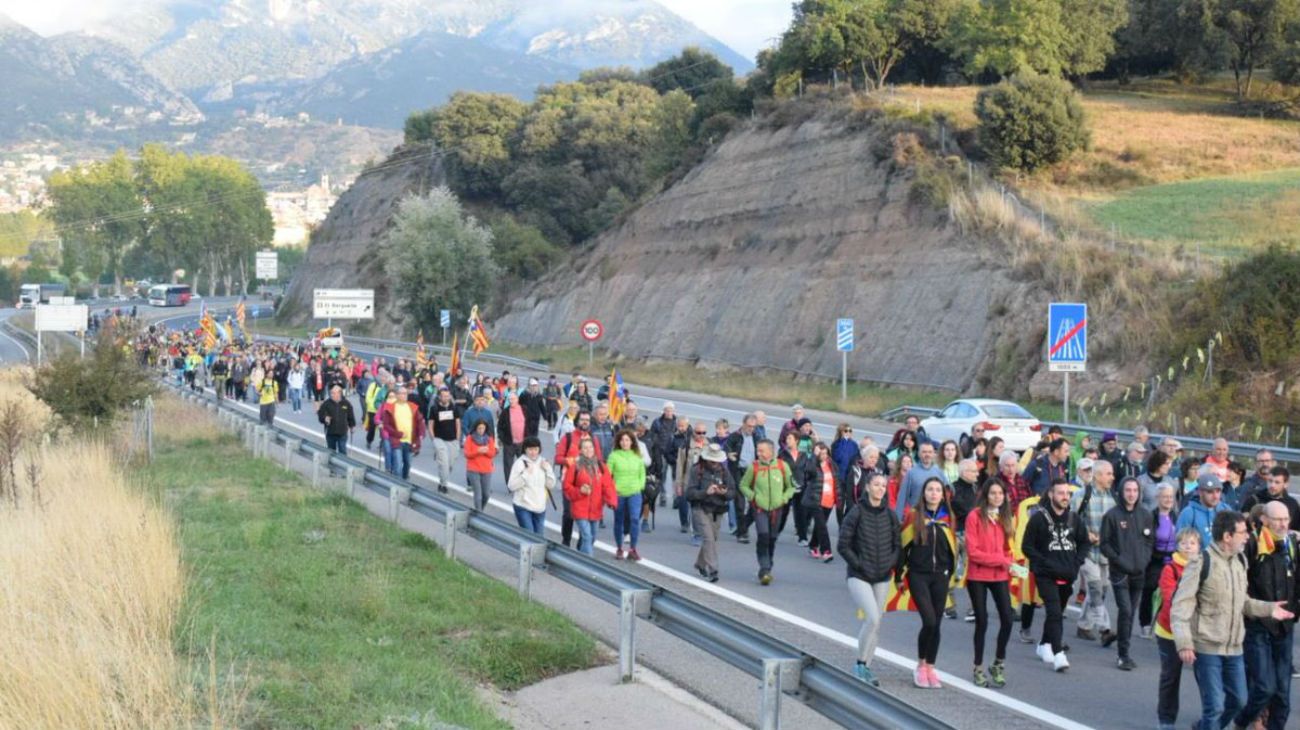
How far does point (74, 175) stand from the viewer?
154 meters

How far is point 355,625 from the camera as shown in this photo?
10602 millimetres

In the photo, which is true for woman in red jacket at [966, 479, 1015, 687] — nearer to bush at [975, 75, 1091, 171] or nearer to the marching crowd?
the marching crowd

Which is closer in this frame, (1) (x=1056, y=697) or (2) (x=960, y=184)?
(1) (x=1056, y=697)

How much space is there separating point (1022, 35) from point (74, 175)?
411 feet

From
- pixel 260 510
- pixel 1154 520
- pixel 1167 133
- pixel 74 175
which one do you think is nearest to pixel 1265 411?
pixel 1154 520

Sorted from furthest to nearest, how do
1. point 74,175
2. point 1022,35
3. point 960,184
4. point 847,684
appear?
point 74,175 → point 1022,35 → point 960,184 → point 847,684

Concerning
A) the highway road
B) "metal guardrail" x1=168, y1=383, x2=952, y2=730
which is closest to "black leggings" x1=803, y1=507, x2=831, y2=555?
the highway road

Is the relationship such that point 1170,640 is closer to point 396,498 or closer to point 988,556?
point 988,556

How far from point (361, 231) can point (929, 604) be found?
92275 millimetres

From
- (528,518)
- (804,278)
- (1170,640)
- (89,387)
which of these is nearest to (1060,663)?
(1170,640)

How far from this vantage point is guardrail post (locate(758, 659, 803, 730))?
23.9 ft

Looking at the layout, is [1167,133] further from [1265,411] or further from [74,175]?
[74,175]

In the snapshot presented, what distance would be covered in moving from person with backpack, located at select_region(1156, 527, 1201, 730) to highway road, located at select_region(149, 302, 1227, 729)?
0.29 meters

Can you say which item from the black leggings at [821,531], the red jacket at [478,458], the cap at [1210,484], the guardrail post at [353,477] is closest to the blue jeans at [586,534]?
the black leggings at [821,531]
